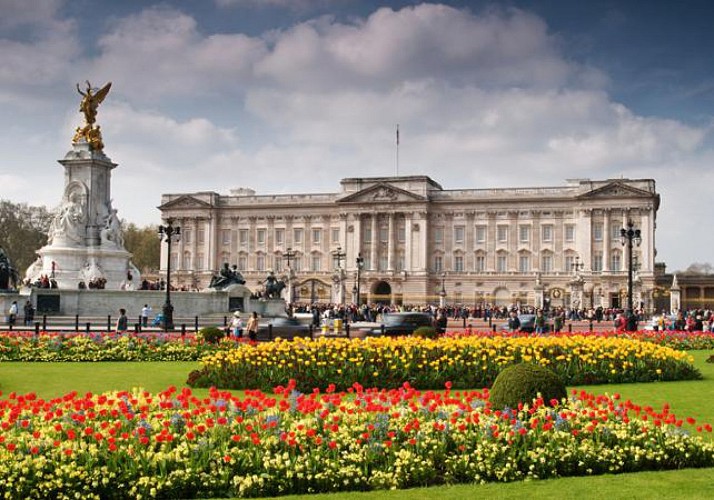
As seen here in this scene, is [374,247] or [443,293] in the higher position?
[374,247]

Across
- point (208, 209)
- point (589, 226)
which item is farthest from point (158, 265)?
point (589, 226)

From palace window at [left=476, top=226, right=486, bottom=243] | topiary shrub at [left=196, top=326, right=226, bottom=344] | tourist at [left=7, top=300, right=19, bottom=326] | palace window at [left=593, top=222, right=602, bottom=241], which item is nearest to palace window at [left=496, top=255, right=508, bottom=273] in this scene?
palace window at [left=476, top=226, right=486, bottom=243]

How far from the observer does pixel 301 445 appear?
8.47 m

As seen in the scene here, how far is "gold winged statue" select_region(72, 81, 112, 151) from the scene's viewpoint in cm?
4050

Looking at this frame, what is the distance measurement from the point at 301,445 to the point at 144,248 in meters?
103

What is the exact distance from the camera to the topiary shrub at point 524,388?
33.4ft

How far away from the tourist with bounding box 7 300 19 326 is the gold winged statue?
32.0ft

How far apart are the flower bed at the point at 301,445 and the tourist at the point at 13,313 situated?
2278 cm

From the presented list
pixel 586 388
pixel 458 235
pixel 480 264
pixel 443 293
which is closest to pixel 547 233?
pixel 480 264

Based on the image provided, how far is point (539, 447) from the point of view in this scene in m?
8.89

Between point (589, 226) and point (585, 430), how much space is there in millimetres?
80461

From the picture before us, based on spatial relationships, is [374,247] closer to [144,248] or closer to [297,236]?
[297,236]

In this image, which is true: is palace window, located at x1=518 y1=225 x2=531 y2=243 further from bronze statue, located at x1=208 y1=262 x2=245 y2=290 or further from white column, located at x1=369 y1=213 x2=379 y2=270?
bronze statue, located at x1=208 y1=262 x2=245 y2=290

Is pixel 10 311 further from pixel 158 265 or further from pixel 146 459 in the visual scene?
pixel 158 265
